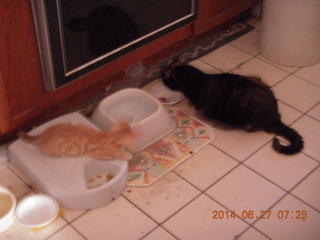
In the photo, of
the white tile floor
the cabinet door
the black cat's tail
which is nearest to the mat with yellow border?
the white tile floor

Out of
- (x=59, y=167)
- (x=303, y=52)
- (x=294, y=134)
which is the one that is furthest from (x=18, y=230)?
(x=303, y=52)

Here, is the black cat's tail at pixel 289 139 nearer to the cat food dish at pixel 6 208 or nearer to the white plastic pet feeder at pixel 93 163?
the white plastic pet feeder at pixel 93 163

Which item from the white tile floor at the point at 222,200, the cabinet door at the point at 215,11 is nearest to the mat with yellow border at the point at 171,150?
the white tile floor at the point at 222,200

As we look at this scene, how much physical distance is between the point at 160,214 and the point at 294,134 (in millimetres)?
731

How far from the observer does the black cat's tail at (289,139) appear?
211 centimetres

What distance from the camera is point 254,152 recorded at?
7.02 feet

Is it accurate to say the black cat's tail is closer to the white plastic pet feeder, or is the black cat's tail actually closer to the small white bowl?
the white plastic pet feeder

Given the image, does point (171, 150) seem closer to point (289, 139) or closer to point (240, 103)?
point (240, 103)

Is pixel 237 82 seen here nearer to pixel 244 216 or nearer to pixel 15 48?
pixel 244 216

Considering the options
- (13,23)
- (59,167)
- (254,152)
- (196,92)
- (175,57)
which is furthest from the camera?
(175,57)

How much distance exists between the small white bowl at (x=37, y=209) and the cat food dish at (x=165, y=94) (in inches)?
32.1

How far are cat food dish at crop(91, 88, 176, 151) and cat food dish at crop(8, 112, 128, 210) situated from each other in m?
0.12
